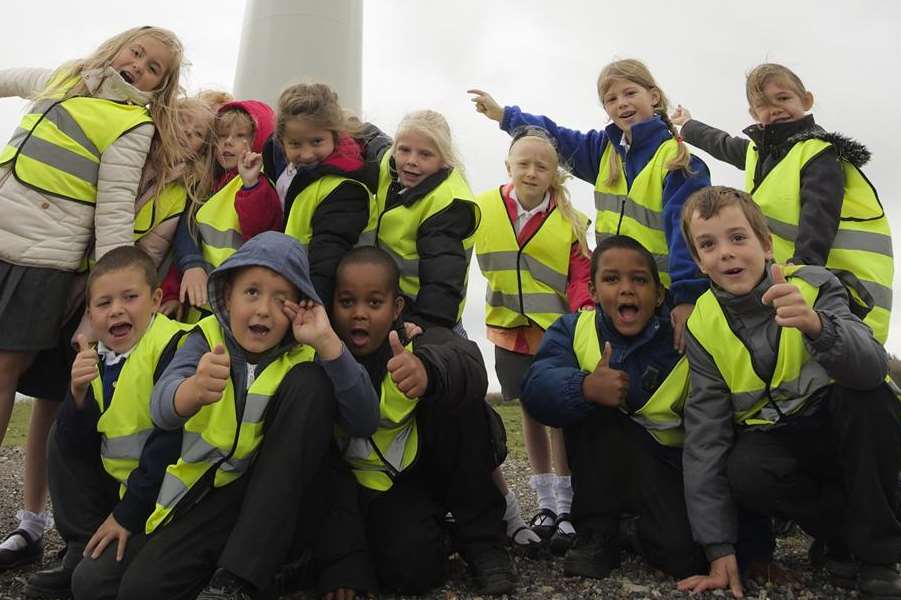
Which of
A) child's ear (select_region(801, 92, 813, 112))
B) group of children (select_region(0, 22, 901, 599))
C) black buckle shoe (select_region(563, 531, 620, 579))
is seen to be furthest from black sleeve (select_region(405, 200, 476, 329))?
child's ear (select_region(801, 92, 813, 112))

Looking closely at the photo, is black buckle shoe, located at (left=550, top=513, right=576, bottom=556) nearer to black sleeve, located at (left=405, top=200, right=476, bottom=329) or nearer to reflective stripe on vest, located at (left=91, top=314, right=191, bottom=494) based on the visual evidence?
black sleeve, located at (left=405, top=200, right=476, bottom=329)

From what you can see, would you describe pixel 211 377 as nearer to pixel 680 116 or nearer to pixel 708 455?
pixel 708 455

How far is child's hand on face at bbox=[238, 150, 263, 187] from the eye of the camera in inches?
182

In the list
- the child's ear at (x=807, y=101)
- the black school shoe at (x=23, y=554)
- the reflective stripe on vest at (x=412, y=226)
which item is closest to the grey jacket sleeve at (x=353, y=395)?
the reflective stripe on vest at (x=412, y=226)

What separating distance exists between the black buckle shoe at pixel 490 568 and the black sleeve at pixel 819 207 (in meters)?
2.23

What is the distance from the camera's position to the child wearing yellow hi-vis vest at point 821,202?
14.6 feet

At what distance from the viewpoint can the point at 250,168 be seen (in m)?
4.63

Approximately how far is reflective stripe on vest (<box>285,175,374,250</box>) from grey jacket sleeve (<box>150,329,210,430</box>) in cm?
98

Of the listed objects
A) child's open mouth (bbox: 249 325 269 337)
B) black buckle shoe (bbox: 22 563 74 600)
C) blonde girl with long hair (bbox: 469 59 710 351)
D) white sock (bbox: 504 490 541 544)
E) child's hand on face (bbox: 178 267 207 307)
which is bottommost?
black buckle shoe (bbox: 22 563 74 600)

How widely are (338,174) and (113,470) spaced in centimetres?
191

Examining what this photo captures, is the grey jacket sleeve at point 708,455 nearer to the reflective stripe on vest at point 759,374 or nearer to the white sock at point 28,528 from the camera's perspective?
the reflective stripe on vest at point 759,374

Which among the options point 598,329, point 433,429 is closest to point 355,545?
point 433,429

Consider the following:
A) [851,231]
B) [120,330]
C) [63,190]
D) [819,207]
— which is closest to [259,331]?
[120,330]

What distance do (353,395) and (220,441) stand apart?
60 centimetres
